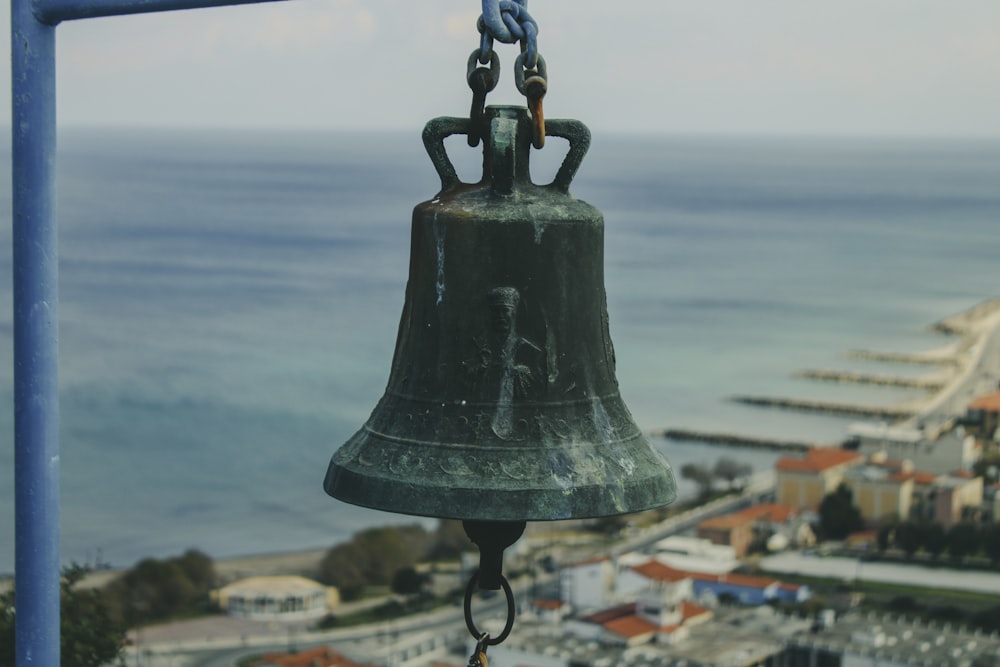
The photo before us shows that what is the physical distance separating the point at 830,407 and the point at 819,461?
31.3 ft

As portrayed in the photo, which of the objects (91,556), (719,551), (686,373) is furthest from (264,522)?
(686,373)

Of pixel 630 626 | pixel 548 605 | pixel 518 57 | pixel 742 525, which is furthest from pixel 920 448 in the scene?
pixel 518 57

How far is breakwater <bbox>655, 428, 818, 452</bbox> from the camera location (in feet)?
108

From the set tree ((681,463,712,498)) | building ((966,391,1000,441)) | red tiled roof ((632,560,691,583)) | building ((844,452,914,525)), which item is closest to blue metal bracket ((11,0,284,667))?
red tiled roof ((632,560,691,583))

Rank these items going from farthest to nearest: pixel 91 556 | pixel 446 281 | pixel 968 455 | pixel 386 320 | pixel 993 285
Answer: pixel 993 285, pixel 386 320, pixel 968 455, pixel 91 556, pixel 446 281

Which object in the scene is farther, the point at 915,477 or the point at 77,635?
the point at 915,477

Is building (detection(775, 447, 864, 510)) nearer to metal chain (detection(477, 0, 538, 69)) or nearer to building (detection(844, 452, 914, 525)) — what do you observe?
building (detection(844, 452, 914, 525))

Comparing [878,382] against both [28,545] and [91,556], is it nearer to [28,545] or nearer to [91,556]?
[91,556]

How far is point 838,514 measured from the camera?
27766mm

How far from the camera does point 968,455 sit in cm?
3156

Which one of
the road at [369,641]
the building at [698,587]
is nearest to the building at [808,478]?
the building at [698,587]

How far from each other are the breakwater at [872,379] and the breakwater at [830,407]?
246 centimetres

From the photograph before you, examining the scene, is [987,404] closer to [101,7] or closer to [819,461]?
[819,461]

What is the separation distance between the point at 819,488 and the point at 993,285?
35.0m
